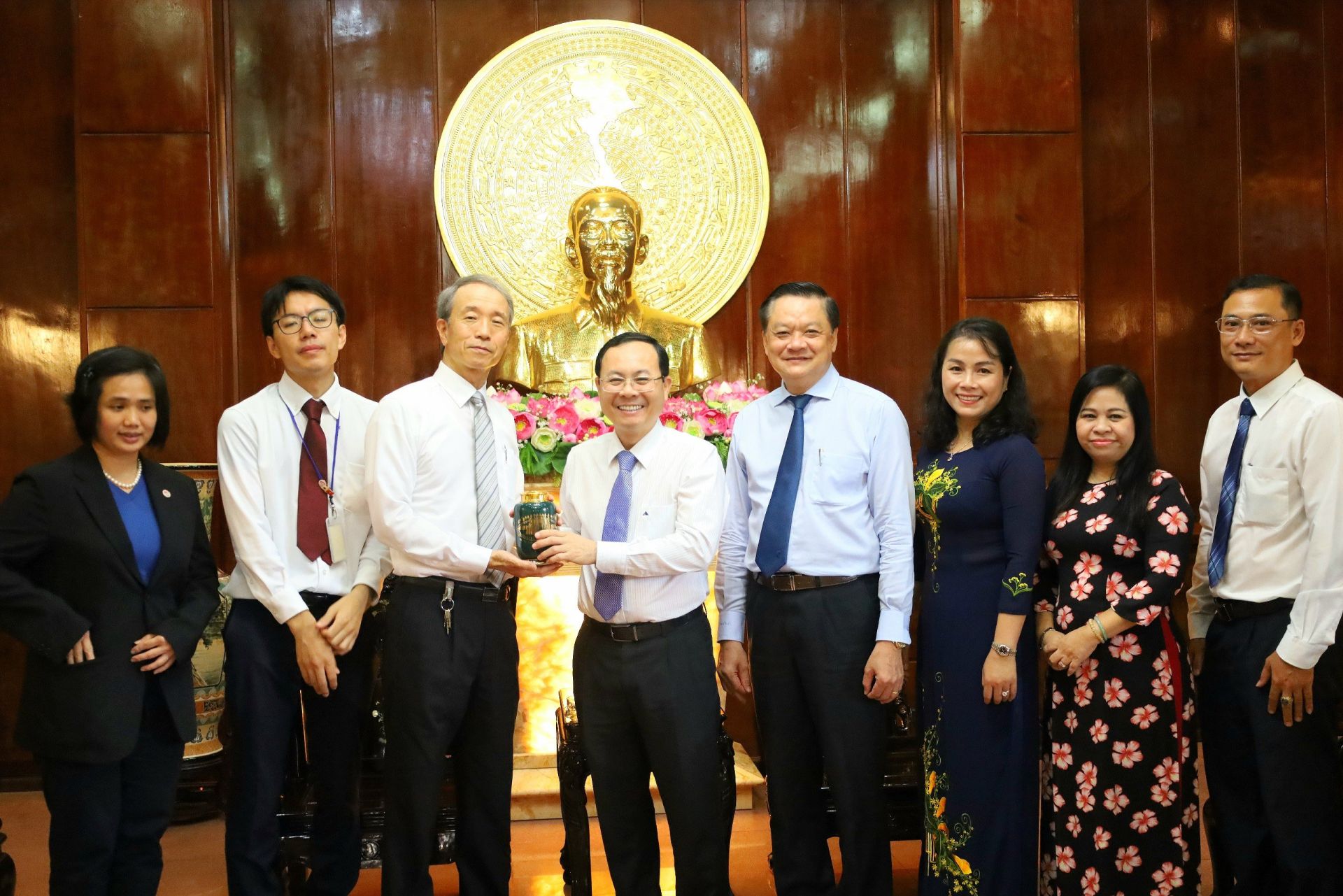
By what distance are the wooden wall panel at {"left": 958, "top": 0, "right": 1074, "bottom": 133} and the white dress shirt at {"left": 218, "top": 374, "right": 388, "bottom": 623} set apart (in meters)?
3.14

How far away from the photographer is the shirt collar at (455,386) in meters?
2.63

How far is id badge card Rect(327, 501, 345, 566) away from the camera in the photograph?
8.77ft

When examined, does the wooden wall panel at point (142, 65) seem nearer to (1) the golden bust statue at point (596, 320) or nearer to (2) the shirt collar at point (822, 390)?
(1) the golden bust statue at point (596, 320)

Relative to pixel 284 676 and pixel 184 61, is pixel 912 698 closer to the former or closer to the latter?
pixel 284 676

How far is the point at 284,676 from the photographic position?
2609mm

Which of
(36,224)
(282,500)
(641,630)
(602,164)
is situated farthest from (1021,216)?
(36,224)

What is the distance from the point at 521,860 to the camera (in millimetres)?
3365

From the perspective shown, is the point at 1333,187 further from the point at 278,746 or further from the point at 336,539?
the point at 278,746

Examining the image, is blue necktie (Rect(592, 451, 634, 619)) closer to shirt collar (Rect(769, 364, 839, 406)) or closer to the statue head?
shirt collar (Rect(769, 364, 839, 406))

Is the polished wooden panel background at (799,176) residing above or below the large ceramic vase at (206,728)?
above

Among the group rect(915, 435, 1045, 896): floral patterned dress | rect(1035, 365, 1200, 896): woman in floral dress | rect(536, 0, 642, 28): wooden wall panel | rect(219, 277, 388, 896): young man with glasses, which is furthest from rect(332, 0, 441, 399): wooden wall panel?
rect(1035, 365, 1200, 896): woman in floral dress

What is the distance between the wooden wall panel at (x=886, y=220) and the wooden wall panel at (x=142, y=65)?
9.37 feet

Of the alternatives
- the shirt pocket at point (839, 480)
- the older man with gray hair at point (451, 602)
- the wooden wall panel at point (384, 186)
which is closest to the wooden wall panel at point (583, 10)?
the wooden wall panel at point (384, 186)

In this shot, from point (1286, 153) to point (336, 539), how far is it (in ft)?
14.8
